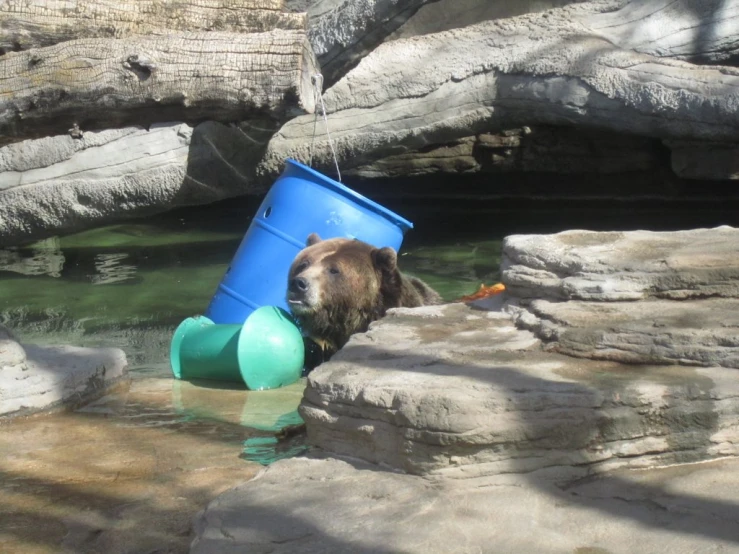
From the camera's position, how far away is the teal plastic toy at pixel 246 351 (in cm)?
518

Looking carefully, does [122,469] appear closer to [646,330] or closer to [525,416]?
[525,416]

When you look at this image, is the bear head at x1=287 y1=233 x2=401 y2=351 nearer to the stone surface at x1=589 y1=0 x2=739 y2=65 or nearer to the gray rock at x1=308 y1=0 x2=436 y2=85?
the gray rock at x1=308 y1=0 x2=436 y2=85

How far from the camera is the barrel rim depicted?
5.84 metres

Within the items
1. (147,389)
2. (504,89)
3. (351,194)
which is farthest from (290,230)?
(504,89)

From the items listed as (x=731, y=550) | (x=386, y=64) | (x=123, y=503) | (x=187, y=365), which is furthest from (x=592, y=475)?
(x=386, y=64)

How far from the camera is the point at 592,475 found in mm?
2936

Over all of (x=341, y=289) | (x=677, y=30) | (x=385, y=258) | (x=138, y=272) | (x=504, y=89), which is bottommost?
(x=138, y=272)

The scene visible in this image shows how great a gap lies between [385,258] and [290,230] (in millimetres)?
816

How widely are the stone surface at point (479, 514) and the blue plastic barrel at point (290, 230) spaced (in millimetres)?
3032

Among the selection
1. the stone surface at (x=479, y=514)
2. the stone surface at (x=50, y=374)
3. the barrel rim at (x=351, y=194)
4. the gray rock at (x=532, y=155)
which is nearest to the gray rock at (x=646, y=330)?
the stone surface at (x=479, y=514)

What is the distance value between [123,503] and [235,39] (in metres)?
2.18

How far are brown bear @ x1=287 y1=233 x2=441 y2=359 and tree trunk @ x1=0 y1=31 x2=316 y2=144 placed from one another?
112cm

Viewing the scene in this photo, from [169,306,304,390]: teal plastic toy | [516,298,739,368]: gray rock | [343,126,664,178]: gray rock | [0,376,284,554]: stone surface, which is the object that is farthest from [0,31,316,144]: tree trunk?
[343,126,664,178]: gray rock

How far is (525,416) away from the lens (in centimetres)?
287
